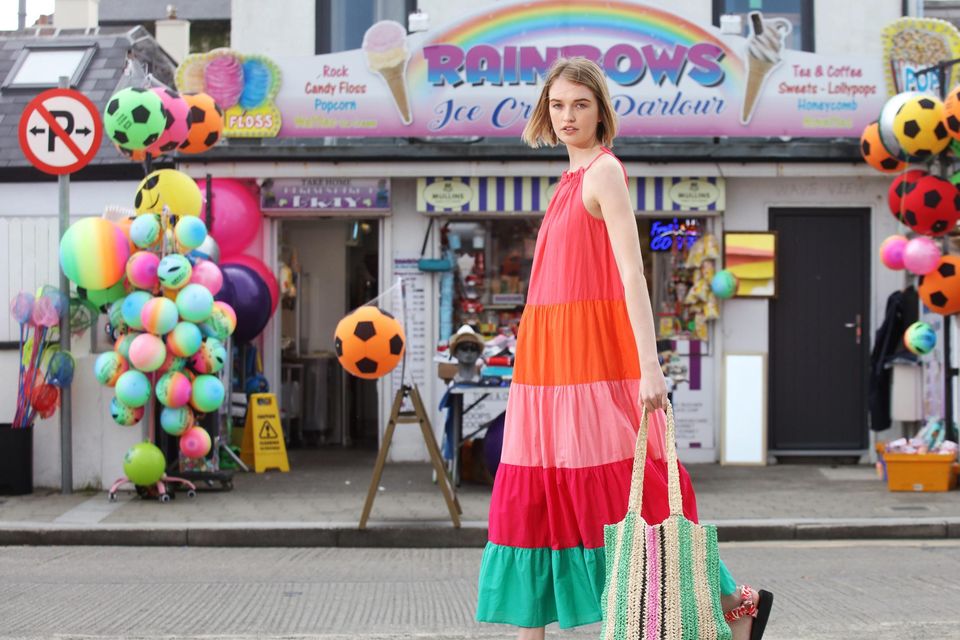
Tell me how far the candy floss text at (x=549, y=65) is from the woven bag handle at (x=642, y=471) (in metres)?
A: 8.81

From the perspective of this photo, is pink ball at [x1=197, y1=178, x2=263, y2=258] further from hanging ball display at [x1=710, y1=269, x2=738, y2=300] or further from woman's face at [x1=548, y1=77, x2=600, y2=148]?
woman's face at [x1=548, y1=77, x2=600, y2=148]

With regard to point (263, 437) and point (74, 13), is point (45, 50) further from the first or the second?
point (263, 437)

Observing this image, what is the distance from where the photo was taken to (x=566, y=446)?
3922mm

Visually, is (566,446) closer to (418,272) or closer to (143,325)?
(143,325)

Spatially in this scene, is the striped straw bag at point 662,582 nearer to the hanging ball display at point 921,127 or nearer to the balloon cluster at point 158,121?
the balloon cluster at point 158,121

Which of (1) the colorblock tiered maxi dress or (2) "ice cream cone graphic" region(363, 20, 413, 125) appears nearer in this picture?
(1) the colorblock tiered maxi dress

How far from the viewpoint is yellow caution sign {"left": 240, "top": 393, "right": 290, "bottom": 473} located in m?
12.3

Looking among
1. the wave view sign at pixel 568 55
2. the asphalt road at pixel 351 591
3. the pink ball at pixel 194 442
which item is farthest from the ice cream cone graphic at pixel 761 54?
the pink ball at pixel 194 442

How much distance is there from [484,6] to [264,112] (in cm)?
241

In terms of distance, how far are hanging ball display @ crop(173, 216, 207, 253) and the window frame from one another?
4.05m

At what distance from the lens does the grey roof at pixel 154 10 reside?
2455 centimetres

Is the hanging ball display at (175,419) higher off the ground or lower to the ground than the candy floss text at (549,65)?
lower

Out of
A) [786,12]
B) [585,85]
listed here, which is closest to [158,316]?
[585,85]

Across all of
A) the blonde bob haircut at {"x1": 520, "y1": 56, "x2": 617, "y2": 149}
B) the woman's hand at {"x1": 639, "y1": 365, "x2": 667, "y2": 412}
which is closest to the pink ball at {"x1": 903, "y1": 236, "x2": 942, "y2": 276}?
the blonde bob haircut at {"x1": 520, "y1": 56, "x2": 617, "y2": 149}
